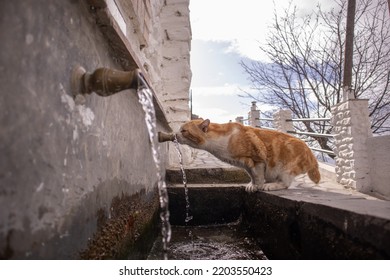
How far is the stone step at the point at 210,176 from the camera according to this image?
409cm

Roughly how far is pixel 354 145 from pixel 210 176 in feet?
8.39

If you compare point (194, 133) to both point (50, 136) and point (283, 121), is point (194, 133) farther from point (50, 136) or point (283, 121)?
point (283, 121)

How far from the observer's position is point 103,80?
1.14m

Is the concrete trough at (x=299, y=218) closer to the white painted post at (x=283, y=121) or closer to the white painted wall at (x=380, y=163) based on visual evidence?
the white painted wall at (x=380, y=163)

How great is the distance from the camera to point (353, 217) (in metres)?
1.23

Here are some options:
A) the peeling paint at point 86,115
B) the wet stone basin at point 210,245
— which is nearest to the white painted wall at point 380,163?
the wet stone basin at point 210,245

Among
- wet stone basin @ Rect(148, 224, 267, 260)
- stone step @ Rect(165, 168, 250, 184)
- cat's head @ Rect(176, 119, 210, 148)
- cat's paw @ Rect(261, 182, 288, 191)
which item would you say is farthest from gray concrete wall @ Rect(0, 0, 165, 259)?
stone step @ Rect(165, 168, 250, 184)

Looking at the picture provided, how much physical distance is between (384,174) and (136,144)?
400 cm

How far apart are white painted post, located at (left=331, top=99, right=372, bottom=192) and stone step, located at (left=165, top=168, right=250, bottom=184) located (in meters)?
1.92

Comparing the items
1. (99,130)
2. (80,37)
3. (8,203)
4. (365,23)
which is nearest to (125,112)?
(99,130)

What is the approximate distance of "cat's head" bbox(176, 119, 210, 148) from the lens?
314 centimetres

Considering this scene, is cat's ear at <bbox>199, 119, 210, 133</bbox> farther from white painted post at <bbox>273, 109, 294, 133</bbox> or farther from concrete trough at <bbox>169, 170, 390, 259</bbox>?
white painted post at <bbox>273, 109, 294, 133</bbox>

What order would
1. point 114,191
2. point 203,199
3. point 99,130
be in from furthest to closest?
Result: 1. point 203,199
2. point 114,191
3. point 99,130

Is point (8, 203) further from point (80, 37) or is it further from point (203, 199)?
point (203, 199)
